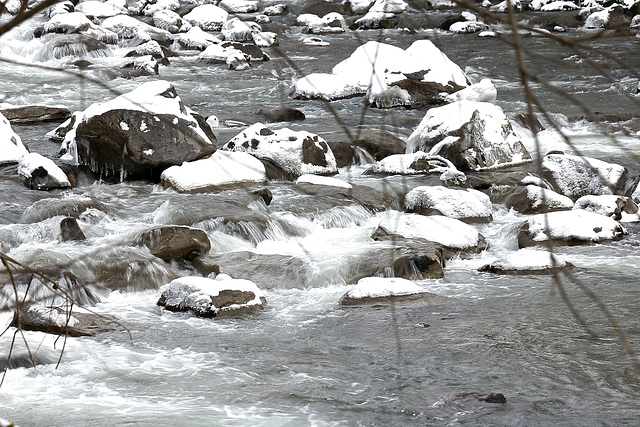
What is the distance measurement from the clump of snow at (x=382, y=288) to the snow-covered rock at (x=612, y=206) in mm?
2948

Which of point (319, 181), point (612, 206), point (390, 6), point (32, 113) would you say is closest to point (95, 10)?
point (32, 113)

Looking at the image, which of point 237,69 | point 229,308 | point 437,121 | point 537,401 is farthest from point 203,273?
point 237,69

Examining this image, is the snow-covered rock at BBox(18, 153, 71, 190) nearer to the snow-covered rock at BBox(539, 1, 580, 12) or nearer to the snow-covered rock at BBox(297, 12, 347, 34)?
the snow-covered rock at BBox(297, 12, 347, 34)

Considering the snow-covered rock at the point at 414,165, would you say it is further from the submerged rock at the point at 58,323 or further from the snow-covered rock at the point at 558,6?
the snow-covered rock at the point at 558,6

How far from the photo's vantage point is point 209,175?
28.9 ft

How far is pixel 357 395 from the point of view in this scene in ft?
13.7

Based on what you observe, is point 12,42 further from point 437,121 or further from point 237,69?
point 437,121

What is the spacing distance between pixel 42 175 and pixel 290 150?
283cm

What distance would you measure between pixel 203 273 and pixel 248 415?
9.12ft

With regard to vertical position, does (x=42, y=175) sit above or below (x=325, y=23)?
below

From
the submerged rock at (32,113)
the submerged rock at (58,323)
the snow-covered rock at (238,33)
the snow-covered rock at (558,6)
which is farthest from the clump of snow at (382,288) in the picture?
the snow-covered rock at (558,6)

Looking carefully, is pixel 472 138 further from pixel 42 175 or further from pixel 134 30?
pixel 134 30

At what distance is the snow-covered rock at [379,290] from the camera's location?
5809mm

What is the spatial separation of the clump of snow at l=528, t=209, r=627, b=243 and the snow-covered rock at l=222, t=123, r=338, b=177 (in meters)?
2.92
